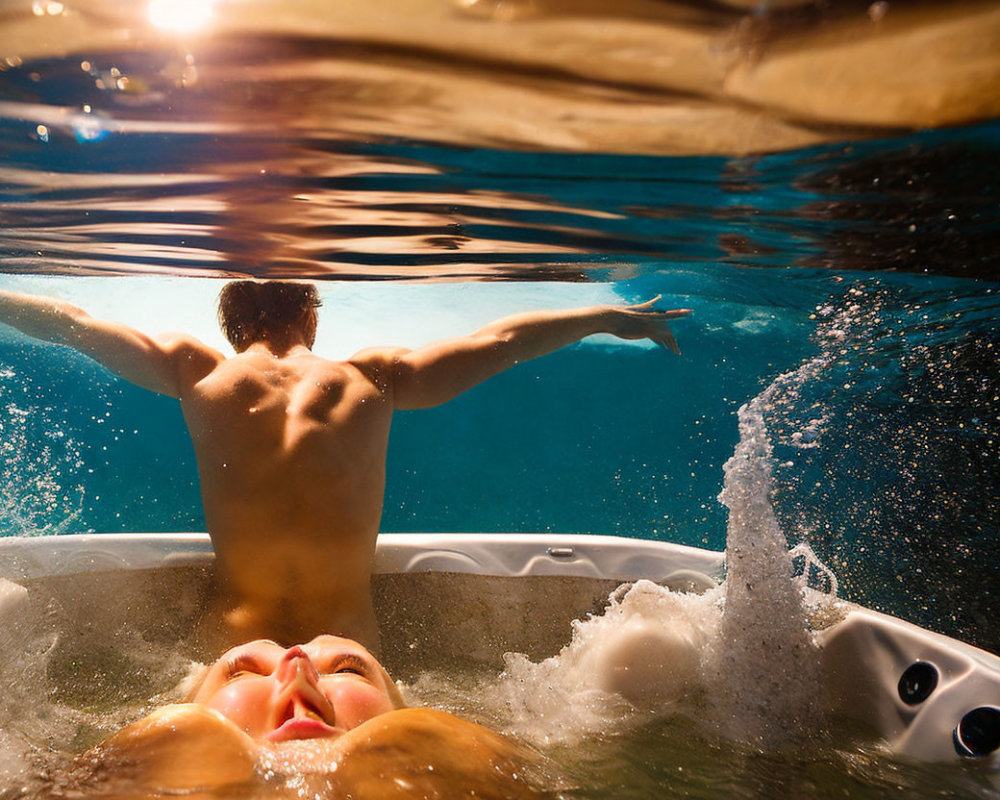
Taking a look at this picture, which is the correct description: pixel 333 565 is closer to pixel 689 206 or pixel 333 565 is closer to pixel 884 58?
pixel 689 206

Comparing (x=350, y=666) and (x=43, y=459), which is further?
(x=43, y=459)

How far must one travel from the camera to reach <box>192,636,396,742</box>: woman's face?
180 cm

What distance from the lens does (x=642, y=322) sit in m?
3.55

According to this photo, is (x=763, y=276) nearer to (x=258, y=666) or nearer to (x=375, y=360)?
(x=375, y=360)

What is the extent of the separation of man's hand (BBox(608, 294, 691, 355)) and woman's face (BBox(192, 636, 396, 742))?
204cm

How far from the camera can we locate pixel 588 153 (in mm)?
2426

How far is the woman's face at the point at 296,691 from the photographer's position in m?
1.80

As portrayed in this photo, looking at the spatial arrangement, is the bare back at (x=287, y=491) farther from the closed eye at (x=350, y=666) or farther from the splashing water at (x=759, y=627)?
the splashing water at (x=759, y=627)

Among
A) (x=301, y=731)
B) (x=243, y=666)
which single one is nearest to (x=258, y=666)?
(x=243, y=666)

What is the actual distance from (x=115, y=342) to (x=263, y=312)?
0.80m

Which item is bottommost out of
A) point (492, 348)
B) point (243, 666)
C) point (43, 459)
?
point (43, 459)

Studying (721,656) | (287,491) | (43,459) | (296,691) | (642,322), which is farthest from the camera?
(43,459)

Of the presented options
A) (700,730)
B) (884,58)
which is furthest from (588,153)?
(700,730)

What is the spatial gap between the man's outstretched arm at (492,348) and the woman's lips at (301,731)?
6.30 ft
